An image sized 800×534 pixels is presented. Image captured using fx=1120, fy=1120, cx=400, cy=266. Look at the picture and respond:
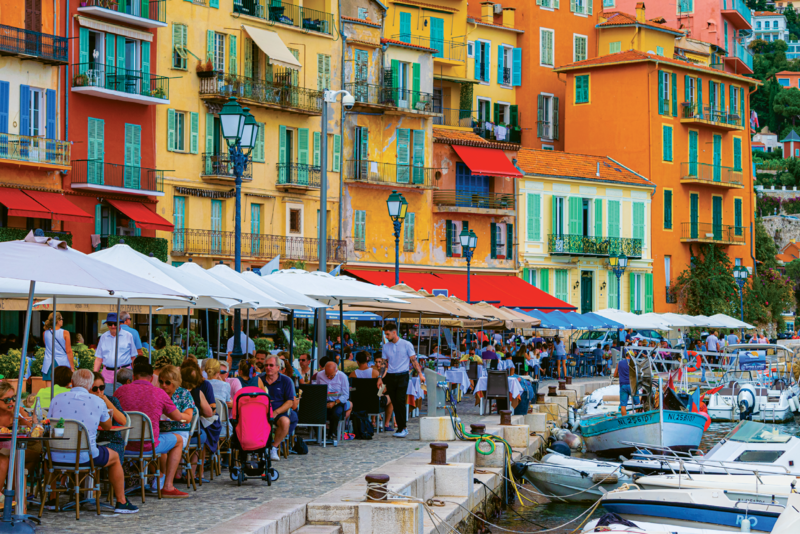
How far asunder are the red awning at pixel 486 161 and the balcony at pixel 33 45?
1847cm

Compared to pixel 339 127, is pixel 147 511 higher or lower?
lower

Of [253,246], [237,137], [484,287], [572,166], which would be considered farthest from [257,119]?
[237,137]

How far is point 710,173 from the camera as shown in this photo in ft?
186

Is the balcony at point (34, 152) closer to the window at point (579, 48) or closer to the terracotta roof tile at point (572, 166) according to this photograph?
the terracotta roof tile at point (572, 166)

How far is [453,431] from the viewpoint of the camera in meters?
17.1

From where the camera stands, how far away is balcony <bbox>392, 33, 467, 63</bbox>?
48969 mm

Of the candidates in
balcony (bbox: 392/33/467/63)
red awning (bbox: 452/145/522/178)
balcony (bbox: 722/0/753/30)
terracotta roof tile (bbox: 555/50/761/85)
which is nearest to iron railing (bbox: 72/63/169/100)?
red awning (bbox: 452/145/522/178)

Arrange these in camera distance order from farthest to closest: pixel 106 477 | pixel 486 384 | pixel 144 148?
pixel 144 148 → pixel 486 384 → pixel 106 477

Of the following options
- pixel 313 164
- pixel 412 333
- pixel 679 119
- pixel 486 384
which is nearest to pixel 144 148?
pixel 313 164

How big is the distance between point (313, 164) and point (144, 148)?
7.61 metres

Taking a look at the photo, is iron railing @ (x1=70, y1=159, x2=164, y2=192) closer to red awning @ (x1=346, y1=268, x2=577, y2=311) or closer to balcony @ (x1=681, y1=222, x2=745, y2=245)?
red awning @ (x1=346, y1=268, x2=577, y2=311)

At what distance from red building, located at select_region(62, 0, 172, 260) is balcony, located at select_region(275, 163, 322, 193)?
5504 millimetres

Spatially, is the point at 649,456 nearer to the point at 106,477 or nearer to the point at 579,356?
the point at 106,477

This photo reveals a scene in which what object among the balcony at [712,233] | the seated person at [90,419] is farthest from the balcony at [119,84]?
the balcony at [712,233]
